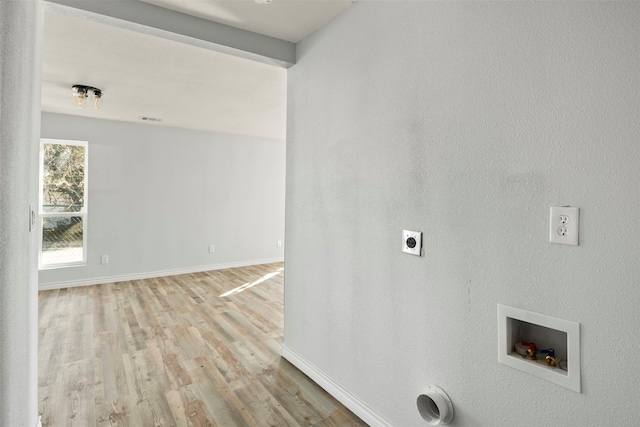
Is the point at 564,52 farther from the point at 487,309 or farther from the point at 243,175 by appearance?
the point at 243,175

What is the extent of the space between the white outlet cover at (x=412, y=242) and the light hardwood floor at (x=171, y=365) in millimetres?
1108

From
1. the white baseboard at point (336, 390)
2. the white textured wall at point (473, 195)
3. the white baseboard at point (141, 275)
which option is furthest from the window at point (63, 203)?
the white textured wall at point (473, 195)

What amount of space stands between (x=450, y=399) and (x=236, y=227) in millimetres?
5402

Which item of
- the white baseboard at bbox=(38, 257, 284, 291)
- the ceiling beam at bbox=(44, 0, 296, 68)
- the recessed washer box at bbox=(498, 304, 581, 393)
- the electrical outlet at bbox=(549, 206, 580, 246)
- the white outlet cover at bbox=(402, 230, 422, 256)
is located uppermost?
the ceiling beam at bbox=(44, 0, 296, 68)

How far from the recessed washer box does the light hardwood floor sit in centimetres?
112

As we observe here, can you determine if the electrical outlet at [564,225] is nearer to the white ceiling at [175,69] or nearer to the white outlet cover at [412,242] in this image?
the white outlet cover at [412,242]

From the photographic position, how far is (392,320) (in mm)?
1833

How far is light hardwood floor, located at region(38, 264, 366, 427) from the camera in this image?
2109 millimetres

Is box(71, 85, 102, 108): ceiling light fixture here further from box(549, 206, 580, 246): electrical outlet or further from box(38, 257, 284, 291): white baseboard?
box(549, 206, 580, 246): electrical outlet

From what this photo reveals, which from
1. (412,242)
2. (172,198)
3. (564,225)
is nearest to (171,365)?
(412,242)

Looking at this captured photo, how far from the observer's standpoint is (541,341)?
129cm

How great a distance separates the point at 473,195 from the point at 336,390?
61.9 inches

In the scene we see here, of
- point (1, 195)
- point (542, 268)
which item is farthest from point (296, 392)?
point (1, 195)

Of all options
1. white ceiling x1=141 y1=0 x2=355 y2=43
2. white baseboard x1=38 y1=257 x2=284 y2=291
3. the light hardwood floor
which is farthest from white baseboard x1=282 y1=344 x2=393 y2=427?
white baseboard x1=38 y1=257 x2=284 y2=291
